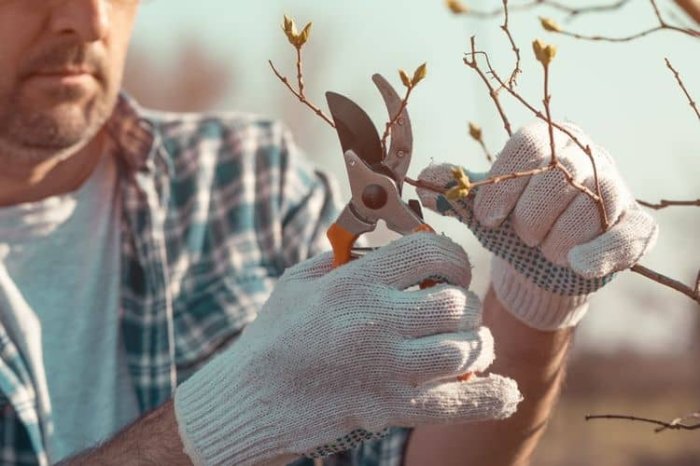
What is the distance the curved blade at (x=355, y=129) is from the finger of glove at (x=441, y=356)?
32cm

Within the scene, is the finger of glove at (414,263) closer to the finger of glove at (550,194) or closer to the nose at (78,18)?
the finger of glove at (550,194)

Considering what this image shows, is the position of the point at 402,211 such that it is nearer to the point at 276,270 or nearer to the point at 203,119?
the point at 276,270

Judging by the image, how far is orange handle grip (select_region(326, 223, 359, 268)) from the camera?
239 cm

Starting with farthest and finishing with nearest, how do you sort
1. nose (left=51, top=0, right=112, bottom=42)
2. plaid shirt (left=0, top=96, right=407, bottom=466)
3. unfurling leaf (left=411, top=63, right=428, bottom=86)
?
plaid shirt (left=0, top=96, right=407, bottom=466)
nose (left=51, top=0, right=112, bottom=42)
unfurling leaf (left=411, top=63, right=428, bottom=86)

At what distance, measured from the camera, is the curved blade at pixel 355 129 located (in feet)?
7.74

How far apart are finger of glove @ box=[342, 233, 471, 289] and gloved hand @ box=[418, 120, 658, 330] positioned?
9 centimetres

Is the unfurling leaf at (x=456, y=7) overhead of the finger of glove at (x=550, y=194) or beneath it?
overhead

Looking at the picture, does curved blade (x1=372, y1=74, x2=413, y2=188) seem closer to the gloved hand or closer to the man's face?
the gloved hand

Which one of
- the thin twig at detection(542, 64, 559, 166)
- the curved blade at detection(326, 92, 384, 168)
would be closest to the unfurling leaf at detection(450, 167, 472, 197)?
the thin twig at detection(542, 64, 559, 166)

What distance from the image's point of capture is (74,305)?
346 centimetres

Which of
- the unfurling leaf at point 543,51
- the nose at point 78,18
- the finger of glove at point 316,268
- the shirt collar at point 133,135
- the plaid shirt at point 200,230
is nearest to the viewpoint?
the unfurling leaf at point 543,51

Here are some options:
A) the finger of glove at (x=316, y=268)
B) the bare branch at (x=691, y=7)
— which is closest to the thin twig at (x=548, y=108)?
the bare branch at (x=691, y=7)

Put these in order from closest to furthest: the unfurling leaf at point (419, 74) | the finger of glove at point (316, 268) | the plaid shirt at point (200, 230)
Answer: the unfurling leaf at point (419, 74), the finger of glove at point (316, 268), the plaid shirt at point (200, 230)

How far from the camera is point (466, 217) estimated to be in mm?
2410
